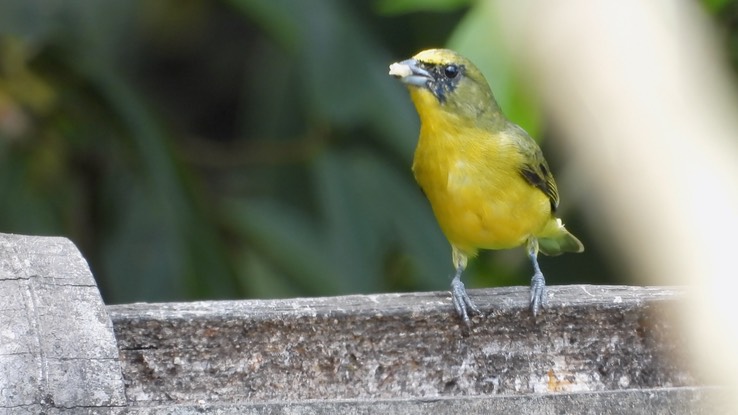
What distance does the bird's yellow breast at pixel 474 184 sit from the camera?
152 inches

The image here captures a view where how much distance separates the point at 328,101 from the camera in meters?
5.59

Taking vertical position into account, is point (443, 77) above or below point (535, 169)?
above

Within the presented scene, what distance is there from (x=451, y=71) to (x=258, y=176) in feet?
9.57

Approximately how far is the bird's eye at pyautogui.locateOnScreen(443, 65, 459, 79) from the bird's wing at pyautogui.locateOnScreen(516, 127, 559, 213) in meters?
0.30

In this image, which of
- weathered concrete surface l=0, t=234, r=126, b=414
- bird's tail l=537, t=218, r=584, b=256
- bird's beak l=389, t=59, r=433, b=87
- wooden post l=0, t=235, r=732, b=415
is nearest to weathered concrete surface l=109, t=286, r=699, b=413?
wooden post l=0, t=235, r=732, b=415

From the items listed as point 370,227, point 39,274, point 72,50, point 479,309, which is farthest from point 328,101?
point 39,274

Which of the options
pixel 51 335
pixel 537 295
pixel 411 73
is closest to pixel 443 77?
pixel 411 73

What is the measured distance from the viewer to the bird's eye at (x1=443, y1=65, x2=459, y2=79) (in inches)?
153

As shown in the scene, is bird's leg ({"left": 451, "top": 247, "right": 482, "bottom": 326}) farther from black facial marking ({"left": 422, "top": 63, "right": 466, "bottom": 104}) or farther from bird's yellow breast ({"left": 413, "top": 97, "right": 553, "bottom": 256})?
black facial marking ({"left": 422, "top": 63, "right": 466, "bottom": 104})

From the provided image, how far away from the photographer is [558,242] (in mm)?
4605

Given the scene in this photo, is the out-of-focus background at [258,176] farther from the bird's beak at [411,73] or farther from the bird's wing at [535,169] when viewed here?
the bird's beak at [411,73]

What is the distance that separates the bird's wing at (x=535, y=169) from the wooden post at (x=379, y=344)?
0.71 metres

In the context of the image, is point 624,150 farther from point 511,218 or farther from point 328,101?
point 328,101

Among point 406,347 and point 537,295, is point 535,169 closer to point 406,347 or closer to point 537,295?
point 537,295
